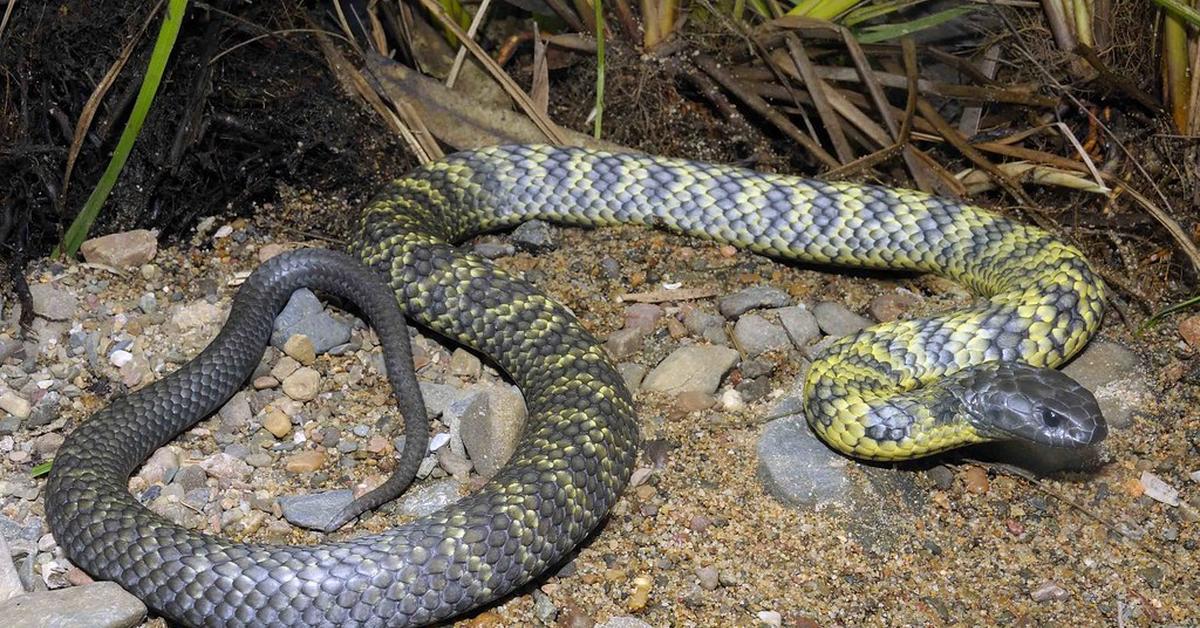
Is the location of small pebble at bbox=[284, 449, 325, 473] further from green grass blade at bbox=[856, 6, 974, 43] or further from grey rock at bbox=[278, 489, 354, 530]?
green grass blade at bbox=[856, 6, 974, 43]

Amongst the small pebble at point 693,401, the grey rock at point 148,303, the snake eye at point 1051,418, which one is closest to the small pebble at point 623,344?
the small pebble at point 693,401

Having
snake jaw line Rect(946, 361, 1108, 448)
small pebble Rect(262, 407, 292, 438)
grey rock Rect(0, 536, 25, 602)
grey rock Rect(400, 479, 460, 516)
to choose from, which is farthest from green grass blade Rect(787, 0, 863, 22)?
grey rock Rect(0, 536, 25, 602)

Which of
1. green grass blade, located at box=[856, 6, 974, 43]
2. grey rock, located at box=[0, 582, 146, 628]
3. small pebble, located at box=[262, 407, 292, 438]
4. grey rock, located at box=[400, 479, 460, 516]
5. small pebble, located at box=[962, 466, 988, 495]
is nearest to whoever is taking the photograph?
grey rock, located at box=[0, 582, 146, 628]

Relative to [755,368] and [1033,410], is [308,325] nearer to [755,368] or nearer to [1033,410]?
[755,368]

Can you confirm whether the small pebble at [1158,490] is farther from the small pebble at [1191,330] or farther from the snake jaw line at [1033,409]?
the small pebble at [1191,330]

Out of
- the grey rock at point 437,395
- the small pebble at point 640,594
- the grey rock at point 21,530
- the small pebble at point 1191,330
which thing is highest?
the grey rock at point 21,530

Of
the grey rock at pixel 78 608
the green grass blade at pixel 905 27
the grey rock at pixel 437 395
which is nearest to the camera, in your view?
the grey rock at pixel 78 608
